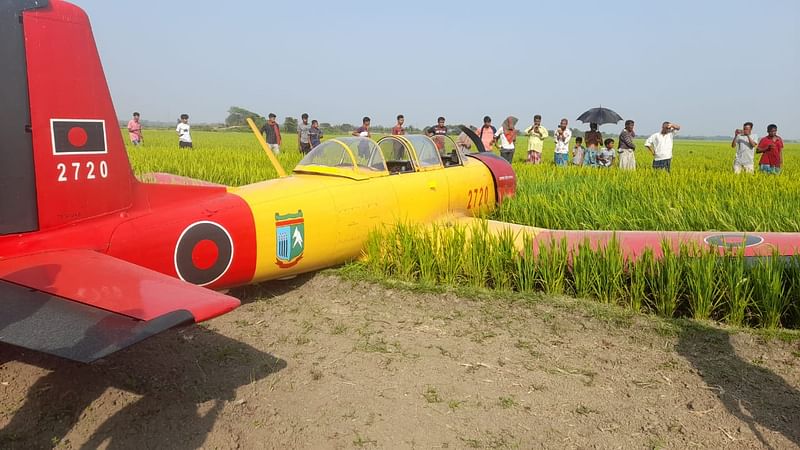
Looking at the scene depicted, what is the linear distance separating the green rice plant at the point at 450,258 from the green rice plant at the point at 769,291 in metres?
2.64

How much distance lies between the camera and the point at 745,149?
568 inches

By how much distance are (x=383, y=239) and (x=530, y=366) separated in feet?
8.46

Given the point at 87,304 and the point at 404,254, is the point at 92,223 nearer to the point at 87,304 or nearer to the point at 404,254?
the point at 87,304

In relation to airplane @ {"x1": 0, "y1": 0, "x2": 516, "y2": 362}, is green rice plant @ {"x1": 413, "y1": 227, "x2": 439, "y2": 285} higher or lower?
lower

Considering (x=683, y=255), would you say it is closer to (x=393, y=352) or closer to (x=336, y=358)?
(x=393, y=352)

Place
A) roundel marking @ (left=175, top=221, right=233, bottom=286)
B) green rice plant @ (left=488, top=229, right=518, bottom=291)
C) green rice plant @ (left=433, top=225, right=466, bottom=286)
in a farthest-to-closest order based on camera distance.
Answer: green rice plant @ (left=433, top=225, right=466, bottom=286) < green rice plant @ (left=488, top=229, right=518, bottom=291) < roundel marking @ (left=175, top=221, right=233, bottom=286)

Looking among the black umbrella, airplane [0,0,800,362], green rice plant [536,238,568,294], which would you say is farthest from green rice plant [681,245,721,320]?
the black umbrella

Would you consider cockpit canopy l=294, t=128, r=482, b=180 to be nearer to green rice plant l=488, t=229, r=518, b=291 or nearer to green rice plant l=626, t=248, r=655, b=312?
green rice plant l=488, t=229, r=518, b=291

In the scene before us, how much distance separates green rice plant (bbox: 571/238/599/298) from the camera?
5219 millimetres

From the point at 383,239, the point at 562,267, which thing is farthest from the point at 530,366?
the point at 383,239

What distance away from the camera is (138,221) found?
3.92 meters

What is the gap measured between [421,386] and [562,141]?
16453mm

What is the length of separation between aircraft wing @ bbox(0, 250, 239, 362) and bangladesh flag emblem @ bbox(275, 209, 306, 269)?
1737mm

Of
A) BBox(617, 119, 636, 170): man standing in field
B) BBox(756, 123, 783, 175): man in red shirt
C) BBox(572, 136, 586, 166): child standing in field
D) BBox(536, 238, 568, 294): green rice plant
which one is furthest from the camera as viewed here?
BBox(572, 136, 586, 166): child standing in field
